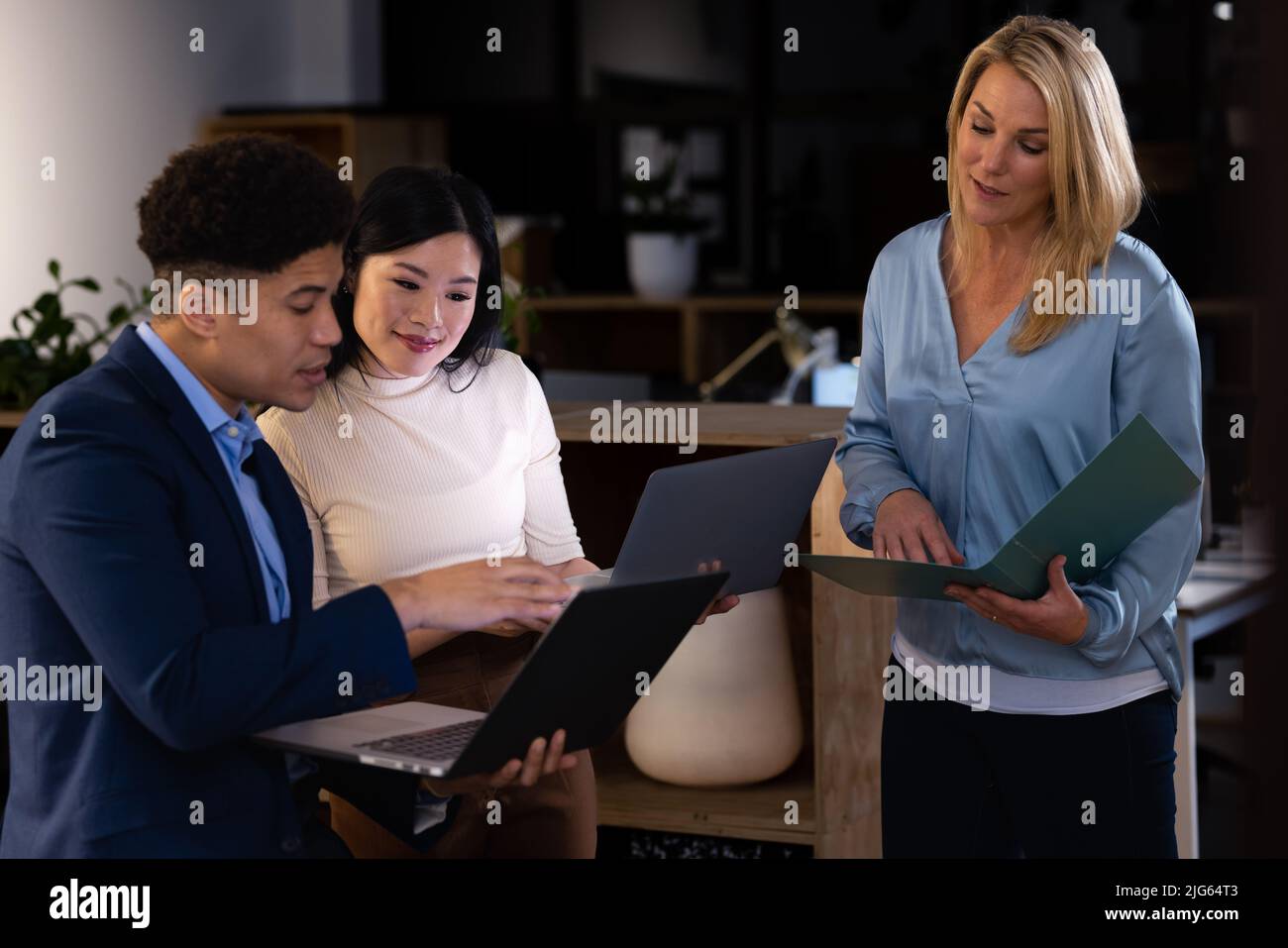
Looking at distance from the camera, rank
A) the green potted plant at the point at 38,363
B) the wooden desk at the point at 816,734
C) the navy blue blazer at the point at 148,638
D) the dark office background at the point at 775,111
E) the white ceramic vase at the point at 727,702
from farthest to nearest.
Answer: the dark office background at the point at 775,111, the green potted plant at the point at 38,363, the white ceramic vase at the point at 727,702, the wooden desk at the point at 816,734, the navy blue blazer at the point at 148,638

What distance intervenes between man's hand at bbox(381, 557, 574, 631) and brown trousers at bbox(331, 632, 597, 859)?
1.55 ft

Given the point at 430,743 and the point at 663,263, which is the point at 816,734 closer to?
the point at 430,743

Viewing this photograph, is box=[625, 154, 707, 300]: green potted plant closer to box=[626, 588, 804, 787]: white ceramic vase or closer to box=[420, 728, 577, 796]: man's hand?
box=[626, 588, 804, 787]: white ceramic vase

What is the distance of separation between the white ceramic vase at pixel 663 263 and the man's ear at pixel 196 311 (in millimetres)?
4333

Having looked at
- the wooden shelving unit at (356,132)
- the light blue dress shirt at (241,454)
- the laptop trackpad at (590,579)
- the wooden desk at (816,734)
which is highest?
the wooden shelving unit at (356,132)

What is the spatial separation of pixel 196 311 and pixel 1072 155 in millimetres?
916

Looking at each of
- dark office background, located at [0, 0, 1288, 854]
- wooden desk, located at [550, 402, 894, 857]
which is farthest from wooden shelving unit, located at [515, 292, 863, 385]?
wooden desk, located at [550, 402, 894, 857]

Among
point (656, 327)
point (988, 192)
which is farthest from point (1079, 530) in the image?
point (656, 327)

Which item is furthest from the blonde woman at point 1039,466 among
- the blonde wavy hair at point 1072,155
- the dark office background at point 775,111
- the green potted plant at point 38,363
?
the dark office background at point 775,111

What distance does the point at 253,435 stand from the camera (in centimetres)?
146

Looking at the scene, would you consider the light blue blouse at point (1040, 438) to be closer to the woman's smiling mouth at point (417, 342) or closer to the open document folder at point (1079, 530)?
the open document folder at point (1079, 530)

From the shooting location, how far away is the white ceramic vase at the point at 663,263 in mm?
5656

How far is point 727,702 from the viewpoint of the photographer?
7.22 feet
